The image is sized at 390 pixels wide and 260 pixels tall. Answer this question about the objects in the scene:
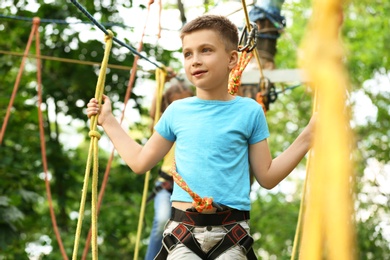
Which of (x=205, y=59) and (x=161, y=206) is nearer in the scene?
(x=205, y=59)

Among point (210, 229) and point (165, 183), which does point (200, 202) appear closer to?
point (210, 229)

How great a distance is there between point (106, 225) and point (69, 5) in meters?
2.43

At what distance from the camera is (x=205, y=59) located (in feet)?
7.43

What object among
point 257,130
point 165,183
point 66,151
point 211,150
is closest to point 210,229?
point 211,150

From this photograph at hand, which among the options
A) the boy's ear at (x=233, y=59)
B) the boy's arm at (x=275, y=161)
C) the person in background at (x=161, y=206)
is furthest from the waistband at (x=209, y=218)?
the person in background at (x=161, y=206)

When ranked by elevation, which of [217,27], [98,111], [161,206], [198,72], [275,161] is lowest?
[161,206]

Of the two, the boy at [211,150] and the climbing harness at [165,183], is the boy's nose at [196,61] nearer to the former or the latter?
the boy at [211,150]

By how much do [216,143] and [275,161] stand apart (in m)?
0.20

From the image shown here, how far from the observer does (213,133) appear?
224 cm

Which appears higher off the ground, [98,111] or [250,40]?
[250,40]

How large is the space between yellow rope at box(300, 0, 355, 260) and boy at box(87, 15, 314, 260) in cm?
140

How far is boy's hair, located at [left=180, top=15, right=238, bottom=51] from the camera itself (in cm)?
230

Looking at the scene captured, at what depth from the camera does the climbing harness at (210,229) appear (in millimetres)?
2178

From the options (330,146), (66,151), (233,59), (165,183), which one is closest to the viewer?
(330,146)
